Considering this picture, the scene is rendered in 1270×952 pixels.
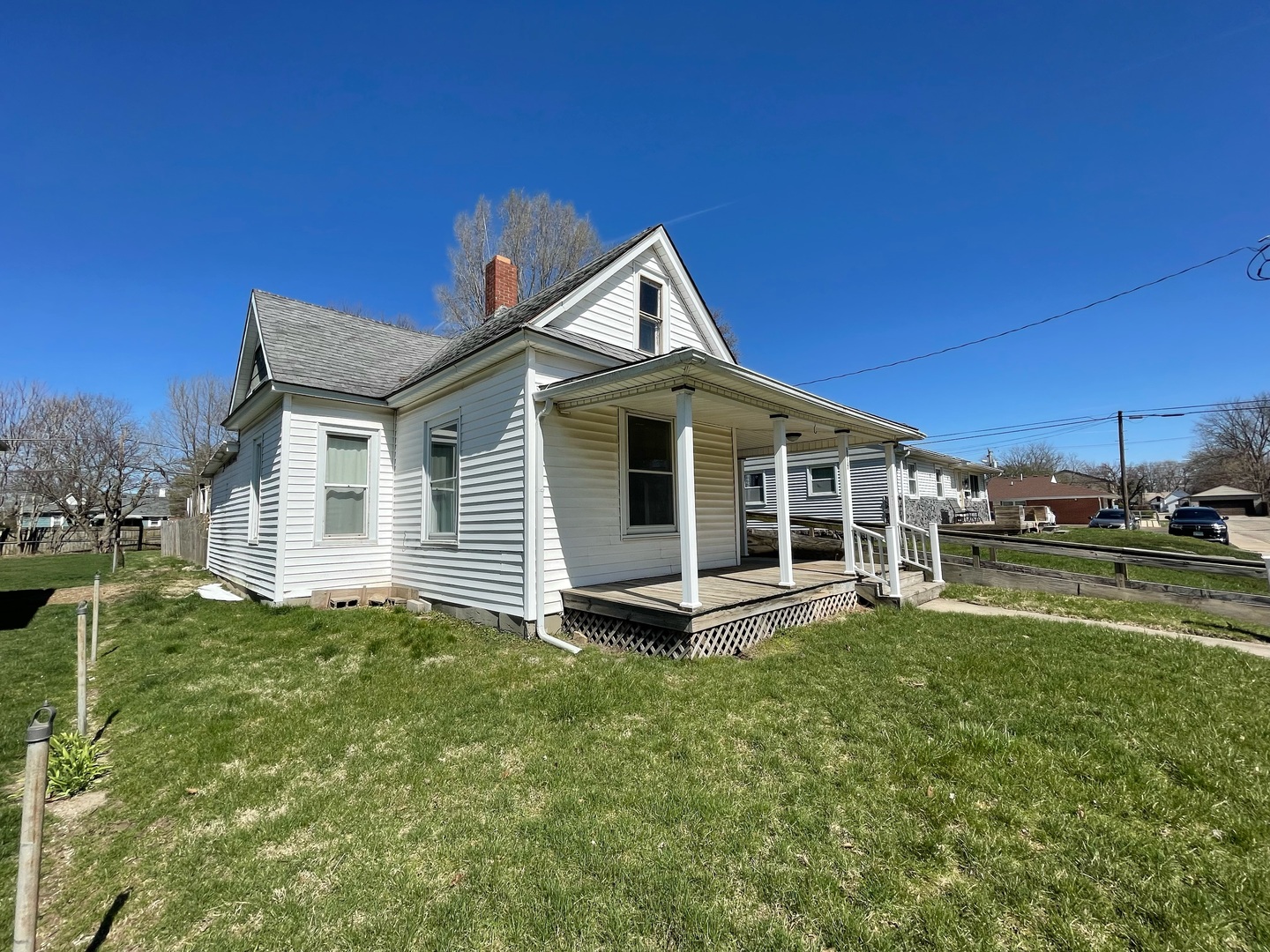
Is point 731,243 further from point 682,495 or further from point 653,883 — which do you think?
point 653,883

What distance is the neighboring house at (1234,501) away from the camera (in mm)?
53438

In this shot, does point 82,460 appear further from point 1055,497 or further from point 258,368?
point 1055,497

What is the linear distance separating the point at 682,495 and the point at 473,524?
136 inches

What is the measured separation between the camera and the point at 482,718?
4168 millimetres

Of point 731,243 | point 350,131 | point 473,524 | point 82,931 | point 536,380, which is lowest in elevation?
point 82,931

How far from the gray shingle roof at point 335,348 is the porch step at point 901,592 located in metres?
9.06

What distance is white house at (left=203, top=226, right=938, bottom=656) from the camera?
627 centimetres

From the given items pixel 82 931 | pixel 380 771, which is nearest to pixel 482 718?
pixel 380 771

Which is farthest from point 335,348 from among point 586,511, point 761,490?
point 761,490

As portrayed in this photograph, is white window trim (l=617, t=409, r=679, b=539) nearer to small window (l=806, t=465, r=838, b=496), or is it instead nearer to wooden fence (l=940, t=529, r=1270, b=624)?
wooden fence (l=940, t=529, r=1270, b=624)

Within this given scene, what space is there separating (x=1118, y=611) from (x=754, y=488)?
14998 mm

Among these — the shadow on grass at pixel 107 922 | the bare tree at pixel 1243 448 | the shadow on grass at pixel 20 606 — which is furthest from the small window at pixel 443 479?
the bare tree at pixel 1243 448

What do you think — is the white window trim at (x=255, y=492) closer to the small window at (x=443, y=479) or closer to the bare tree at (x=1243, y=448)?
the small window at (x=443, y=479)

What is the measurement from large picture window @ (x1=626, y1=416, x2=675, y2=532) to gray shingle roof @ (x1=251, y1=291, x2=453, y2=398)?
4.82 meters
